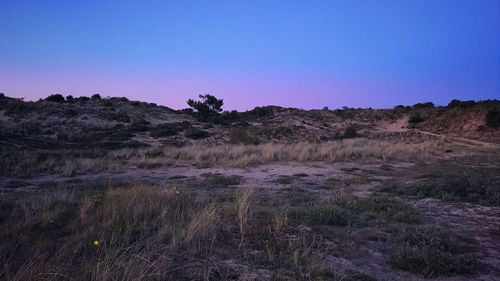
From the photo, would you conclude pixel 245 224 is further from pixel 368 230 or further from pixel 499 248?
pixel 499 248

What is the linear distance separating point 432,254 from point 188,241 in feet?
9.34

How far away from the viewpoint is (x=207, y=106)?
46094mm

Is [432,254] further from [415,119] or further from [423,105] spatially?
[423,105]

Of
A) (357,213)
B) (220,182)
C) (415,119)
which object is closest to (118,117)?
(415,119)

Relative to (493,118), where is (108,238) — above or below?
below

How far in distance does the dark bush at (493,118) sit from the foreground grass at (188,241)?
3201cm

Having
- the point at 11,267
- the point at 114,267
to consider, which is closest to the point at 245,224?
the point at 114,267

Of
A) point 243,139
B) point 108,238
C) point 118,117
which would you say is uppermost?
point 118,117

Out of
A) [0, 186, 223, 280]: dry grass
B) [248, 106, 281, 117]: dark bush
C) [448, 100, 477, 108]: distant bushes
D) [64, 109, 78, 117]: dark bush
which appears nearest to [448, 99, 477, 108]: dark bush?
[448, 100, 477, 108]: distant bushes

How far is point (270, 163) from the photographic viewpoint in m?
17.5

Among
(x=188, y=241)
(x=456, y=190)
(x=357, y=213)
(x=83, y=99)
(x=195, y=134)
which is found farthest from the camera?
(x=83, y=99)

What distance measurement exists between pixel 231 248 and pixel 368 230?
7.51ft

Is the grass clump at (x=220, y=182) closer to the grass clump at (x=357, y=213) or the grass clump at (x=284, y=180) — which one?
the grass clump at (x=284, y=180)

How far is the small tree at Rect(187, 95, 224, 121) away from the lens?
4530 cm
